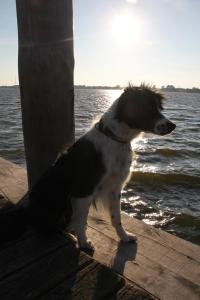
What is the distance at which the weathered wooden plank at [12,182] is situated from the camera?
4984mm

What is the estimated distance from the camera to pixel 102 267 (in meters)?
3.00

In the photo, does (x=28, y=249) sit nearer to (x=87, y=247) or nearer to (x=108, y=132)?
(x=87, y=247)

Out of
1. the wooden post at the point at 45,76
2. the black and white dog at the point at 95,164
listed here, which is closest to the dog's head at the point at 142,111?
the black and white dog at the point at 95,164

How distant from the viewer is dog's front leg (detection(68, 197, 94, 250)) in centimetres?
384

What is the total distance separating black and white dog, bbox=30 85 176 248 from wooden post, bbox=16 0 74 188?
1.84 ft

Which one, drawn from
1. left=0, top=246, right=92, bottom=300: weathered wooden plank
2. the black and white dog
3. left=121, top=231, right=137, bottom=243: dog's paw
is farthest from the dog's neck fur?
left=0, top=246, right=92, bottom=300: weathered wooden plank

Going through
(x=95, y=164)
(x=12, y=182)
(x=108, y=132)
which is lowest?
(x=12, y=182)

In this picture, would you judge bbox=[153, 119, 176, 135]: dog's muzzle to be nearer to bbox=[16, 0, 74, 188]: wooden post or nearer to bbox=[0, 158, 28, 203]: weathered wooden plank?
bbox=[16, 0, 74, 188]: wooden post

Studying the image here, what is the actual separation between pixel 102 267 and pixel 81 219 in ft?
3.00

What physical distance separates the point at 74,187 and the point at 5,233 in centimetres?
85

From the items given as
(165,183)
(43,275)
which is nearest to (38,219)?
(43,275)

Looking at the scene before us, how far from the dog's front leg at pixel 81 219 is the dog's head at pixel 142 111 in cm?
97

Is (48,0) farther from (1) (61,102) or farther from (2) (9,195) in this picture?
(2) (9,195)

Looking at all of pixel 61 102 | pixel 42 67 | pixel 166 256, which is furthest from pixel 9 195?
pixel 166 256
